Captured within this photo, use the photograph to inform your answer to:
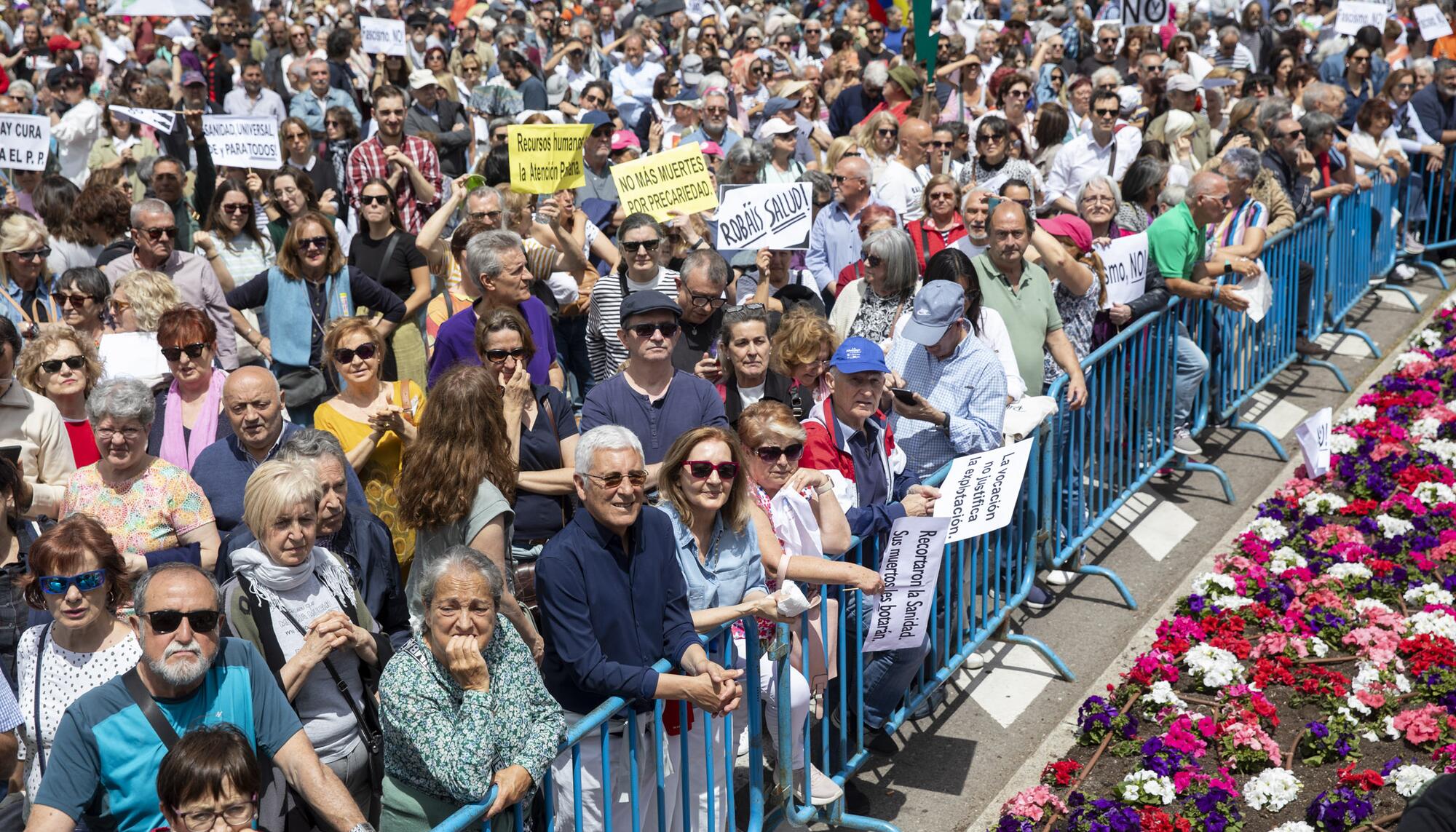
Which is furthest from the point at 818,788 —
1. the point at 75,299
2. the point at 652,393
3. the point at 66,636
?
the point at 75,299

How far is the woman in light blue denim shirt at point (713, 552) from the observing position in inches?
203

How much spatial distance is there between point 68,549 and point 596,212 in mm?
5842

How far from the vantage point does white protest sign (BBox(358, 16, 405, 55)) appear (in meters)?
14.9

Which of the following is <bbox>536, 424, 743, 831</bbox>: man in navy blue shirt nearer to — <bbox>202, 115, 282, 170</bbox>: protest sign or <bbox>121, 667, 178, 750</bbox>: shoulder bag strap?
<bbox>121, 667, 178, 750</bbox>: shoulder bag strap

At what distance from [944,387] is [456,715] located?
11.2ft

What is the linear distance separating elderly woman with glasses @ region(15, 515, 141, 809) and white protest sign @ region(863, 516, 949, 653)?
2781mm

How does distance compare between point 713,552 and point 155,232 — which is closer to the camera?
point 713,552

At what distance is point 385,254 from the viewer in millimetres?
8922

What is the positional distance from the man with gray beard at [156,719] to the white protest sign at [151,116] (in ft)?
26.6

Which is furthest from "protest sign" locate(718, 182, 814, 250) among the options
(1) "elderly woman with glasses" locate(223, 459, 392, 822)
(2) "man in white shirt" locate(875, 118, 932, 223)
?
(1) "elderly woman with glasses" locate(223, 459, 392, 822)

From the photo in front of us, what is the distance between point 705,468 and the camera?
16.9 ft

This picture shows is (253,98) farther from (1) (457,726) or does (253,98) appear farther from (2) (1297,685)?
(1) (457,726)

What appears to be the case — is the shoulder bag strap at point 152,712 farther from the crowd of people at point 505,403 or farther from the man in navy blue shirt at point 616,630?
the man in navy blue shirt at point 616,630

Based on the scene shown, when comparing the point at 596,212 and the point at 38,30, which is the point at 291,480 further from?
the point at 38,30
